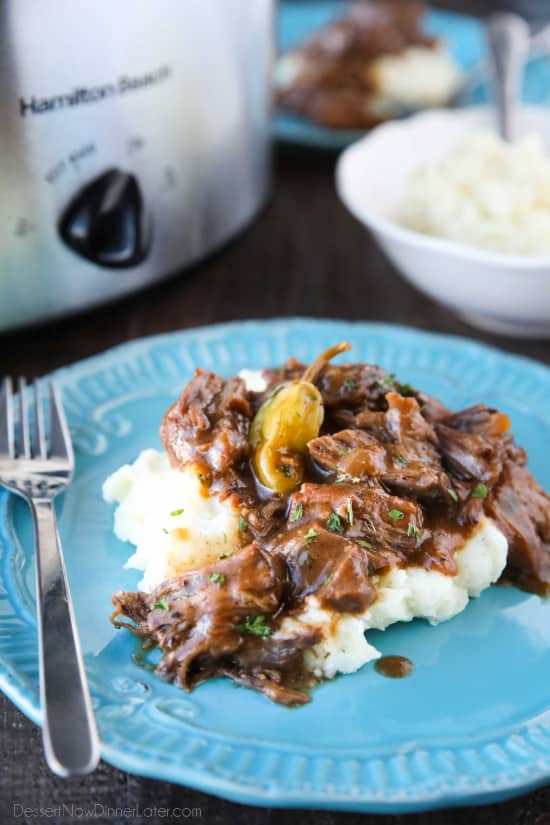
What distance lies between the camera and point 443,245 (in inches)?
152

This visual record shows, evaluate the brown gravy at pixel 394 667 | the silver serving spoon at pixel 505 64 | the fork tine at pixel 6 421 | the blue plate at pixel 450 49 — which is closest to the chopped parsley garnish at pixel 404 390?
the brown gravy at pixel 394 667

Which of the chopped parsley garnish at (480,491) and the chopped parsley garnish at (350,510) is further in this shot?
the chopped parsley garnish at (480,491)

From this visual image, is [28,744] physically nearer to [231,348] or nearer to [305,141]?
[231,348]

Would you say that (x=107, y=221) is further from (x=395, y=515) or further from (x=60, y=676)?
(x=60, y=676)

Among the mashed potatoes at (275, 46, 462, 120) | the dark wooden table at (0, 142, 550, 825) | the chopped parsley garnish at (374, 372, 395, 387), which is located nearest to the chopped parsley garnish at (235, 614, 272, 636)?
the chopped parsley garnish at (374, 372, 395, 387)

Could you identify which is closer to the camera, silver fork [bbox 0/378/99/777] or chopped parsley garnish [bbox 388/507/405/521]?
silver fork [bbox 0/378/99/777]

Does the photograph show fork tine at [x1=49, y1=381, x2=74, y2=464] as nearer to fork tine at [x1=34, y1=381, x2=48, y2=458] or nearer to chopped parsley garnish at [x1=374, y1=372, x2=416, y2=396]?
fork tine at [x1=34, y1=381, x2=48, y2=458]

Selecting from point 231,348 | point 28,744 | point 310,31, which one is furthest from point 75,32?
point 310,31

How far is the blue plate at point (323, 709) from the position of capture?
78.9 inches

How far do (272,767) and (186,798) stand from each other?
0.28 metres

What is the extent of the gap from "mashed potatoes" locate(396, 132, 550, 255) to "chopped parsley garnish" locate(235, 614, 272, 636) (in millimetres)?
2359

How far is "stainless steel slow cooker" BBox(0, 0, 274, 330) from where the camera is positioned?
3322 mm

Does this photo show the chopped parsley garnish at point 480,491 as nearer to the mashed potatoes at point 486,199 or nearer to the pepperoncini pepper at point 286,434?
the pepperoncini pepper at point 286,434

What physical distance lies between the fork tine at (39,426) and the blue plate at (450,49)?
9.34ft
